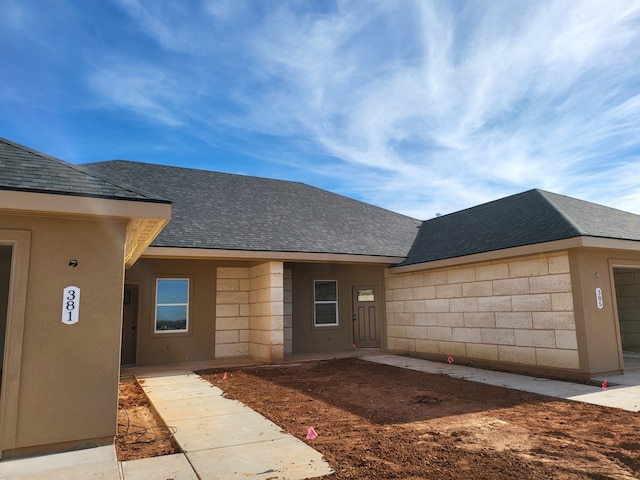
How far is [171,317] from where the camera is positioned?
12.5m

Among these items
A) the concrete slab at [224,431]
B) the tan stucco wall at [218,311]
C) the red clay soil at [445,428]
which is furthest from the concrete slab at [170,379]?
the concrete slab at [224,431]

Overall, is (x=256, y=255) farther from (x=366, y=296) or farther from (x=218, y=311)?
(x=366, y=296)

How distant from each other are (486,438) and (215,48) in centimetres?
961

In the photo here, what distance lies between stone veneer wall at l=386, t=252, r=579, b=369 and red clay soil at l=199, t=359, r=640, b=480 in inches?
86.9

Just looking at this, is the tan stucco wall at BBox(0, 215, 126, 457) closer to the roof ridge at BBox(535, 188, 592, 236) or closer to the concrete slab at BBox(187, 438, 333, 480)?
the concrete slab at BBox(187, 438, 333, 480)

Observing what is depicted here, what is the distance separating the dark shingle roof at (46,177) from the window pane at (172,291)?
7087 millimetres

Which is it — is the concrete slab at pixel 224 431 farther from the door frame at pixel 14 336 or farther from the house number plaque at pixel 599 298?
the house number plaque at pixel 599 298

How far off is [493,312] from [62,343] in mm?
9721

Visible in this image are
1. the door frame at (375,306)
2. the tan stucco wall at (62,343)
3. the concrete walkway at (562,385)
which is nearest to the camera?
the tan stucco wall at (62,343)

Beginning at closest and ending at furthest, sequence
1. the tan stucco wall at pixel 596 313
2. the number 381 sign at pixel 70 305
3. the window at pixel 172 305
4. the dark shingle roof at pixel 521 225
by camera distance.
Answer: the number 381 sign at pixel 70 305 < the tan stucco wall at pixel 596 313 < the dark shingle roof at pixel 521 225 < the window at pixel 172 305

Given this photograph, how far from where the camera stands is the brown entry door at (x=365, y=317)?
50.2ft

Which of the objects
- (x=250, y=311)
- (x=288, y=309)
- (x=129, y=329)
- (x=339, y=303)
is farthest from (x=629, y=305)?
(x=129, y=329)

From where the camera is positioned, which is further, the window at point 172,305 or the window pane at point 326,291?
the window pane at point 326,291

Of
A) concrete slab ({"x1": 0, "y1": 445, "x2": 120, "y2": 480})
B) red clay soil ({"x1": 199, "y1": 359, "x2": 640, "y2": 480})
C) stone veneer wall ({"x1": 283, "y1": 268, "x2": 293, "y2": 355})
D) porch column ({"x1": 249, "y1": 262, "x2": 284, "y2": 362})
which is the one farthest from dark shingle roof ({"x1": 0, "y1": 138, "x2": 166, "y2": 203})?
stone veneer wall ({"x1": 283, "y1": 268, "x2": 293, "y2": 355})
